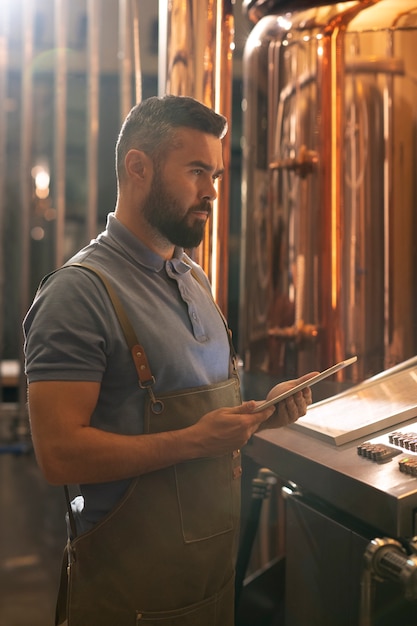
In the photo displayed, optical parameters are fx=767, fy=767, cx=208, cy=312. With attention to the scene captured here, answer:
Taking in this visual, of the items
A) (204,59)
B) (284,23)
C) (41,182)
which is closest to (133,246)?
(204,59)

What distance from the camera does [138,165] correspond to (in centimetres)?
140

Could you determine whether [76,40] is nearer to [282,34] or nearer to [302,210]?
[282,34]

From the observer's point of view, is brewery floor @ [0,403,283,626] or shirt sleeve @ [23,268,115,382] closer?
shirt sleeve @ [23,268,115,382]

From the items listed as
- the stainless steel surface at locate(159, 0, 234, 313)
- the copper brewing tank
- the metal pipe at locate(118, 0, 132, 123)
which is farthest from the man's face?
the metal pipe at locate(118, 0, 132, 123)

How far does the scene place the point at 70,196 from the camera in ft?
13.3

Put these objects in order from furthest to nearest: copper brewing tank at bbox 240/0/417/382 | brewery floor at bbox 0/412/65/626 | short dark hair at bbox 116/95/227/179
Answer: brewery floor at bbox 0/412/65/626 → copper brewing tank at bbox 240/0/417/382 → short dark hair at bbox 116/95/227/179

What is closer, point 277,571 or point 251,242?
point 277,571

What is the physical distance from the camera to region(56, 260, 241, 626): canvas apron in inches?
54.5

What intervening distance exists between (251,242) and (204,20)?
78 centimetres

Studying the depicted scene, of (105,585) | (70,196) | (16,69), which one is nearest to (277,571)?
(105,585)

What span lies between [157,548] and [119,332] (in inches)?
15.8

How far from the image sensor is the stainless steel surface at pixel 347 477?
4.23 ft

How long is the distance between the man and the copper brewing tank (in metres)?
0.90

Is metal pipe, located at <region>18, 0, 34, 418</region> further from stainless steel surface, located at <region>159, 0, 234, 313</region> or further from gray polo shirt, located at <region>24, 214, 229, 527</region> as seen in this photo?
gray polo shirt, located at <region>24, 214, 229, 527</region>
